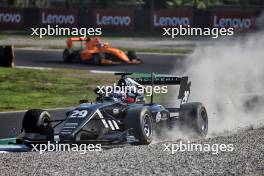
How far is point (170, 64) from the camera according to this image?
30.9 metres

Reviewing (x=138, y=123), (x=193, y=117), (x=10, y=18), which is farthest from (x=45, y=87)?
(x=10, y=18)

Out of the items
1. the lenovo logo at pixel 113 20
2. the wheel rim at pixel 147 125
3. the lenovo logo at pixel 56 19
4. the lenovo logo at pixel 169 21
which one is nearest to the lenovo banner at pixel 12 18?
the lenovo logo at pixel 56 19

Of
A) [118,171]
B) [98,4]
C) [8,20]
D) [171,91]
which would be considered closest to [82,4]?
[98,4]

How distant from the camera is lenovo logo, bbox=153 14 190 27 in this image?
Result: 44.0 meters

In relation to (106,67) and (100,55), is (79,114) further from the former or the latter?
(100,55)

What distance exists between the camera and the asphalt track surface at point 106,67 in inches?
1156

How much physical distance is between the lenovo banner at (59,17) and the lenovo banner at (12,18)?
1.46m

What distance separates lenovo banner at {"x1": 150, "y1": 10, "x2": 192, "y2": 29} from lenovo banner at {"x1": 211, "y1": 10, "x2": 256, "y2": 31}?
1624 mm

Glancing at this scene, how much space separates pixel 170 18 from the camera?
4475 cm

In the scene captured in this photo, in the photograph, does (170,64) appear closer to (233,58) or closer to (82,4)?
(233,58)

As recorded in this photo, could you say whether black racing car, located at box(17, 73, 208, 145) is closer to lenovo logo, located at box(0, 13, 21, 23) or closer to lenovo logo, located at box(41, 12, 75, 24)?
lenovo logo, located at box(41, 12, 75, 24)

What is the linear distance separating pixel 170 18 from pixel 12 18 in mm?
10339

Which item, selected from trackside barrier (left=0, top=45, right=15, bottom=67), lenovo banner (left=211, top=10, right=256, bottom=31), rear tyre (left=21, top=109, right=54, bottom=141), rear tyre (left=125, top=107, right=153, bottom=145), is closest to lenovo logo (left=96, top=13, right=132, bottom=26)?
lenovo banner (left=211, top=10, right=256, bottom=31)

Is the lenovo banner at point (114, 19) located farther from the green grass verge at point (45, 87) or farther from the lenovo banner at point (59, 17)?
the green grass verge at point (45, 87)
